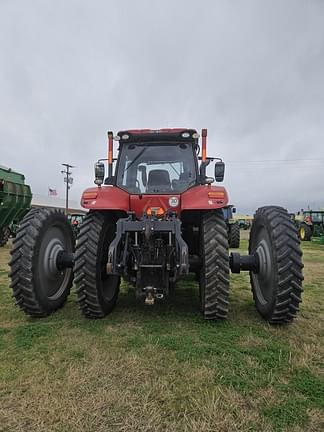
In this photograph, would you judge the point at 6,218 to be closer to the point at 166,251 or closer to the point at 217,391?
the point at 166,251

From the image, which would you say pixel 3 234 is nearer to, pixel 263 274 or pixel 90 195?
pixel 90 195

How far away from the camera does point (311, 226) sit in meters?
20.5

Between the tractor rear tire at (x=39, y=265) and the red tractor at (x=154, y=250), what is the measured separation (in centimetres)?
1

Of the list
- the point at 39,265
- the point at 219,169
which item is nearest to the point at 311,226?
the point at 219,169

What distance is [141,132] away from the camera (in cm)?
433

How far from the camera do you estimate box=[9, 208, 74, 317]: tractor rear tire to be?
11.4 ft

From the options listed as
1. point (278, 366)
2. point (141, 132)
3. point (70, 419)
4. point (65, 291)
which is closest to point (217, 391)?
point (278, 366)

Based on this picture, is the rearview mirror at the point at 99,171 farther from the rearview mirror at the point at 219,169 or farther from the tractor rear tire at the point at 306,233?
the tractor rear tire at the point at 306,233

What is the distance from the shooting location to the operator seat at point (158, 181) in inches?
166

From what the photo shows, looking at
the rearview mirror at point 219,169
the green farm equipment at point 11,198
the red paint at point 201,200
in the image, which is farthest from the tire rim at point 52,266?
the green farm equipment at point 11,198

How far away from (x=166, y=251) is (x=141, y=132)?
1761 mm

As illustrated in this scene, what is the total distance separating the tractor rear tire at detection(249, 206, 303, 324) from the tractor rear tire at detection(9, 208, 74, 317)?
2499mm

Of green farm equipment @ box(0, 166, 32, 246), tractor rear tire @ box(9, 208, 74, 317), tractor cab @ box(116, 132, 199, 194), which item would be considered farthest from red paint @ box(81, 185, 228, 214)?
green farm equipment @ box(0, 166, 32, 246)

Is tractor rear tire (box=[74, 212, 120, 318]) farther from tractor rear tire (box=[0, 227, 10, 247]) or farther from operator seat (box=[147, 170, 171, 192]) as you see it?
tractor rear tire (box=[0, 227, 10, 247])
